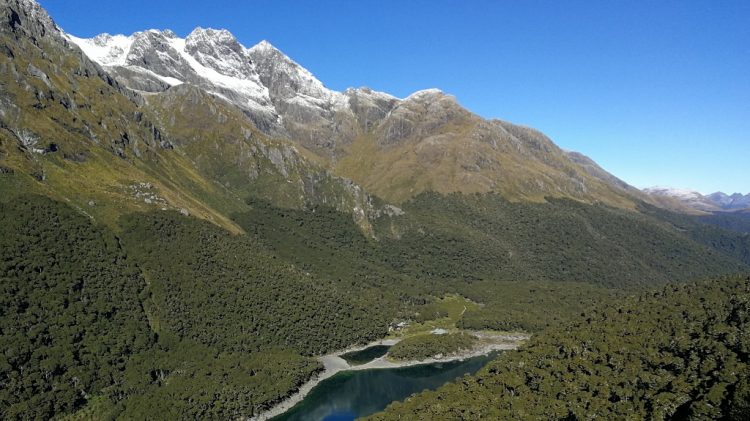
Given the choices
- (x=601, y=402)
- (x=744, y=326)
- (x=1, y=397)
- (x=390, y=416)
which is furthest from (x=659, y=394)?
(x=1, y=397)

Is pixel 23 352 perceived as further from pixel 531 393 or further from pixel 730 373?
pixel 730 373

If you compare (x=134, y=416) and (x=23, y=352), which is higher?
(x=23, y=352)

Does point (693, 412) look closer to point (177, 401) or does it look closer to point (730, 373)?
point (730, 373)

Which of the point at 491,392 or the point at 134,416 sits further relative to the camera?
the point at 134,416

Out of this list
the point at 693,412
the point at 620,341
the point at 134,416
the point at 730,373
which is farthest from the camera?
the point at 134,416

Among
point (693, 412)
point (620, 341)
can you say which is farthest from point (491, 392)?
point (693, 412)

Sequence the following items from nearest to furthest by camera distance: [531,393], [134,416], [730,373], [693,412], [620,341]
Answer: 1. [693,412]
2. [730,373]
3. [531,393]
4. [620,341]
5. [134,416]

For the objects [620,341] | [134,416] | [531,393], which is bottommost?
[134,416]
